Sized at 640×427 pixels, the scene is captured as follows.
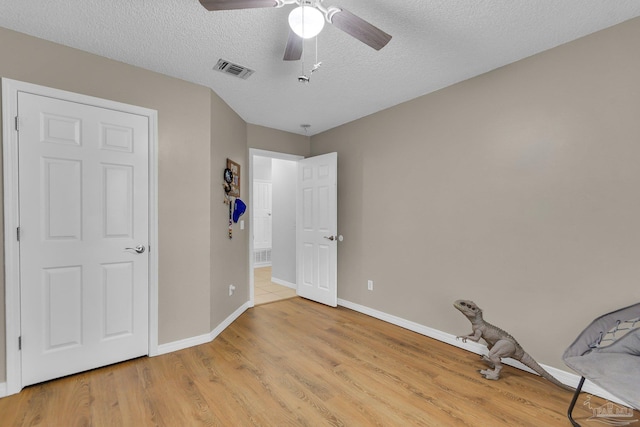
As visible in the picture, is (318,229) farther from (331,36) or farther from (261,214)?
(261,214)

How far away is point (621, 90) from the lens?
1987 millimetres

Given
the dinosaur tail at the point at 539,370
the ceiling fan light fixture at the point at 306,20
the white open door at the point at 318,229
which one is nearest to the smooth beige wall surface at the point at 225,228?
the white open door at the point at 318,229

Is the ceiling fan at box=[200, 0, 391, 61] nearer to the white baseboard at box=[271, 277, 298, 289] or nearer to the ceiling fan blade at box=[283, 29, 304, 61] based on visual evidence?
the ceiling fan blade at box=[283, 29, 304, 61]

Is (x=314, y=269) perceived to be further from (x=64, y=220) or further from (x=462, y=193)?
(x=64, y=220)

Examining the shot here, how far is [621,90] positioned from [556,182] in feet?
2.25

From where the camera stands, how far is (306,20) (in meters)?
1.47

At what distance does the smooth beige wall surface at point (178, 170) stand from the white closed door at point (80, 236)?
158 millimetres

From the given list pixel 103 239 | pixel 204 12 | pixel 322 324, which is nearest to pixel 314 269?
pixel 322 324

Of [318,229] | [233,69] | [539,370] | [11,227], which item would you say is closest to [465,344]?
[539,370]

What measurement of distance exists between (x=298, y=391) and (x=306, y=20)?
91.5 inches

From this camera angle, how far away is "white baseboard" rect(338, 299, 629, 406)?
2.08 meters

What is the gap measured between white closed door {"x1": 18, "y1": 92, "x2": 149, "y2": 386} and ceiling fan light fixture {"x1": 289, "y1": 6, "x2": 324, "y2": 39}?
5.86 ft

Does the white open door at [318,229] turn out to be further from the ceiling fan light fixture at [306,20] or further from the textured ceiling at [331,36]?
the ceiling fan light fixture at [306,20]

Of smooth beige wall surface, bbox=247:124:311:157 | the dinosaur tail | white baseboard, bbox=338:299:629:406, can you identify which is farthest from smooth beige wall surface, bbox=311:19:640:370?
smooth beige wall surface, bbox=247:124:311:157
